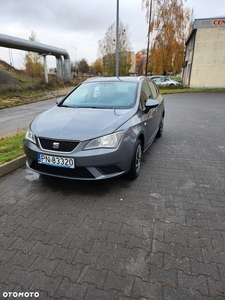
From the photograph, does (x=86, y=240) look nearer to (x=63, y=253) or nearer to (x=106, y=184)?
(x=63, y=253)

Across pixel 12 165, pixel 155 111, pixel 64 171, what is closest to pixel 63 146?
pixel 64 171

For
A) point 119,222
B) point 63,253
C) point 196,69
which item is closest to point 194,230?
point 119,222

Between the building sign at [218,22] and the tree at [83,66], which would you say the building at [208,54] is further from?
the tree at [83,66]

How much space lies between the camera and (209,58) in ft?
74.9

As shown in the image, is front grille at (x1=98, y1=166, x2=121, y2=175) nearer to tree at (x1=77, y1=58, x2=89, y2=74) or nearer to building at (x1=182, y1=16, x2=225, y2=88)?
building at (x1=182, y1=16, x2=225, y2=88)

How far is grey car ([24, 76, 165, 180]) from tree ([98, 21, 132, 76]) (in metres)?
27.7

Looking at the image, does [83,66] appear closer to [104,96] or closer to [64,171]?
[104,96]

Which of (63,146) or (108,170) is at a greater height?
(63,146)

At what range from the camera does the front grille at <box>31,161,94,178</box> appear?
9.59 feet

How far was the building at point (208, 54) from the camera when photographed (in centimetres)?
2205

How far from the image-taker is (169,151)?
16.8ft

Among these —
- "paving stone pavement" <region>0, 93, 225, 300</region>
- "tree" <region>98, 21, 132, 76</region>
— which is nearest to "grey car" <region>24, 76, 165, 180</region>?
"paving stone pavement" <region>0, 93, 225, 300</region>

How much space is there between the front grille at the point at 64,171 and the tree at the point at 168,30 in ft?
87.4

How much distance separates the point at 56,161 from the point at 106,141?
73cm
